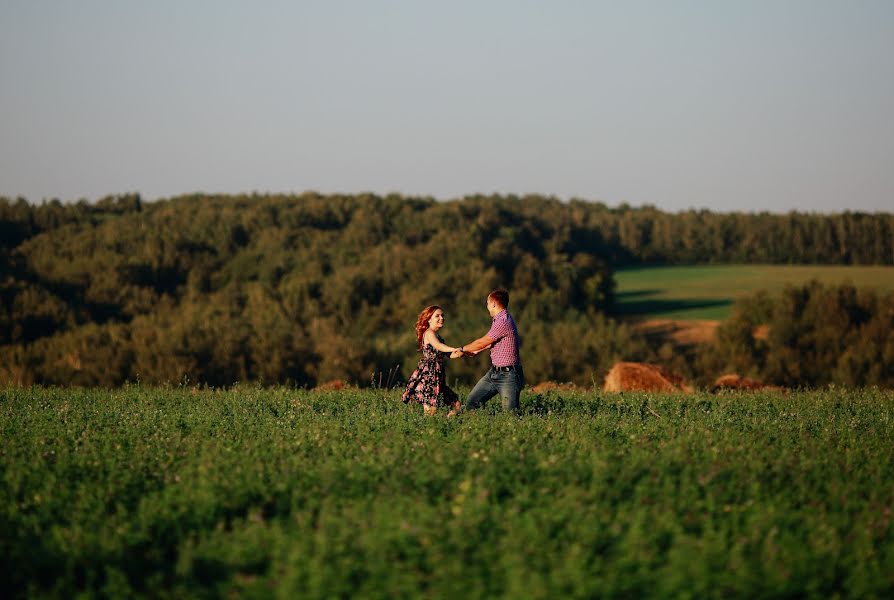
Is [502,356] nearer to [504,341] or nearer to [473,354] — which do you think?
[504,341]

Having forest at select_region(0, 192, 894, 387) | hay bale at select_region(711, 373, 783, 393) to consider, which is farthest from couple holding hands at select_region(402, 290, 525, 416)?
forest at select_region(0, 192, 894, 387)

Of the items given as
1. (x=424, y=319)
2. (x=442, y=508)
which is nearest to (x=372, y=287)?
(x=424, y=319)

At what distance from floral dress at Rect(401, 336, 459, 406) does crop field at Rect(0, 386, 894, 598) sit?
45.9 inches

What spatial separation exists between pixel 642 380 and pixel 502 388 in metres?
7.63

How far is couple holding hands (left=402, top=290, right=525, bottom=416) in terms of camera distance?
1295cm

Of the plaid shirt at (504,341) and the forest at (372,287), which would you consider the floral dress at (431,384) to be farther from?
the forest at (372,287)

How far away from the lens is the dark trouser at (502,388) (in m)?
13.0

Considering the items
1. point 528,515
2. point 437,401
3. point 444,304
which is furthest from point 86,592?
point 444,304

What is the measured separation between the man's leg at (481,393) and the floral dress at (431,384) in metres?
0.26

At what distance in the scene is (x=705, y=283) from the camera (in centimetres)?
9675

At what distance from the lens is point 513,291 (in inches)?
3169

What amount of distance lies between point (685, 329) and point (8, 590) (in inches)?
2865

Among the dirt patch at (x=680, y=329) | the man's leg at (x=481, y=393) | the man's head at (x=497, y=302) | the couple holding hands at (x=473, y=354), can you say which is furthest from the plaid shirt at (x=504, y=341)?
the dirt patch at (x=680, y=329)

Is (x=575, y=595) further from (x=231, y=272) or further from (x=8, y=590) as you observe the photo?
(x=231, y=272)
